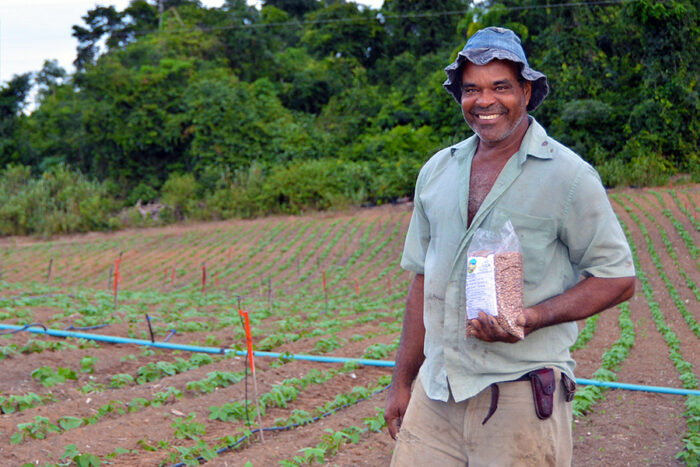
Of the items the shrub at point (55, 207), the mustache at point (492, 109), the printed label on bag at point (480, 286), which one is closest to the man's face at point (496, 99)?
the mustache at point (492, 109)

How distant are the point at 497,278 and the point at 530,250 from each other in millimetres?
183

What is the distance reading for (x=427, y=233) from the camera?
2.75 metres

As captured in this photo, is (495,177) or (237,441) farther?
(237,441)

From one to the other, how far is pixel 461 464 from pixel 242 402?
376 centimetres

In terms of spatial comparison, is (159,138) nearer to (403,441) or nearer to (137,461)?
(137,461)

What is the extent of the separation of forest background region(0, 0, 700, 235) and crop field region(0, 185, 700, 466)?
10805 mm

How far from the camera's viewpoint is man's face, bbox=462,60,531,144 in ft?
8.16

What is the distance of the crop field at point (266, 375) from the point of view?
4957 millimetres

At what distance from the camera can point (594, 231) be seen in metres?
2.33

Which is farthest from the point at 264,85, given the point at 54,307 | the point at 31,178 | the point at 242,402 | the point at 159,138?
the point at 242,402

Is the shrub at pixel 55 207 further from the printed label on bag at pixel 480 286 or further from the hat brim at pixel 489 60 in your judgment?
the printed label on bag at pixel 480 286

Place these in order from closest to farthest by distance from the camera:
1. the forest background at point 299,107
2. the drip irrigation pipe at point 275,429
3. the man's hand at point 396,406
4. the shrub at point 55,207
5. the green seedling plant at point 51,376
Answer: the man's hand at point 396,406 < the drip irrigation pipe at point 275,429 < the green seedling plant at point 51,376 < the forest background at point 299,107 < the shrub at point 55,207

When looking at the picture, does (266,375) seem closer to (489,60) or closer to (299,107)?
(489,60)

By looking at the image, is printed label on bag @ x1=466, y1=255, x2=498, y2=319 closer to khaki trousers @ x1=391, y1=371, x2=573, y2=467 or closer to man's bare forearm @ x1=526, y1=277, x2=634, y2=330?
man's bare forearm @ x1=526, y1=277, x2=634, y2=330
